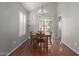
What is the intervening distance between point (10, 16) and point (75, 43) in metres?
1.76

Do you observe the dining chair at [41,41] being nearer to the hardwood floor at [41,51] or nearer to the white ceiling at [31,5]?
the hardwood floor at [41,51]

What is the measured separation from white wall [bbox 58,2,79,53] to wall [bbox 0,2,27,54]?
995 millimetres

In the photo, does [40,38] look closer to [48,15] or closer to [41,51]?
[41,51]

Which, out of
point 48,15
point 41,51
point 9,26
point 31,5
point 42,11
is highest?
point 31,5

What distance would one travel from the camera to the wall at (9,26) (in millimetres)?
3641

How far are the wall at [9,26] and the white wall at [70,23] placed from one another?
995 millimetres

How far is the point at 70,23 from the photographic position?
3.75 m

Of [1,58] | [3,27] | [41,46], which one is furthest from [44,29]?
[1,58]

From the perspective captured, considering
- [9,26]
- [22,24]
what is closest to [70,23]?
[22,24]

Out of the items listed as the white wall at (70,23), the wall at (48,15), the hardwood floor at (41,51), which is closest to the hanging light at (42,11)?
the wall at (48,15)

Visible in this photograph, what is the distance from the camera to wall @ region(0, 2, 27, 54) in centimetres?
364

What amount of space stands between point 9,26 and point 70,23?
1550 millimetres

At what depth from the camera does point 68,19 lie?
3.74 meters

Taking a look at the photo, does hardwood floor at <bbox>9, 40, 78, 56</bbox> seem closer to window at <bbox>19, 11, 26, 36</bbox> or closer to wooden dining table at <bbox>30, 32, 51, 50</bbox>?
wooden dining table at <bbox>30, 32, 51, 50</bbox>
